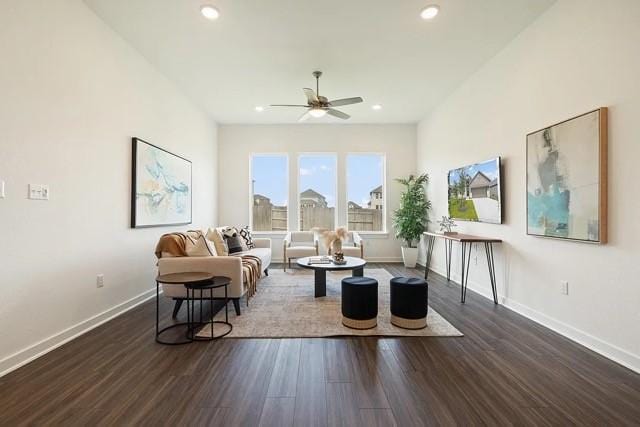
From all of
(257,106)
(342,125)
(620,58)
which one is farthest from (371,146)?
(620,58)

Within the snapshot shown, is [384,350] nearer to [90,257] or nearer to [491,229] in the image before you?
[491,229]

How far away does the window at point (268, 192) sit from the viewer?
7.04 meters

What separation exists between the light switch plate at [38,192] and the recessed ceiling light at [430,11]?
3820 mm

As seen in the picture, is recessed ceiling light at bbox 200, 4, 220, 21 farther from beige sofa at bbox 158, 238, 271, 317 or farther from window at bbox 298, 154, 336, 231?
window at bbox 298, 154, 336, 231

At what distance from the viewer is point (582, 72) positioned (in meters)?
2.67

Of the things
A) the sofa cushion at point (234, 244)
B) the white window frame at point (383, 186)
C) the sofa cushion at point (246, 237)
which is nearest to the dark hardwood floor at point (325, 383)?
the sofa cushion at point (234, 244)

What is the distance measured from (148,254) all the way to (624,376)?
487 centimetres

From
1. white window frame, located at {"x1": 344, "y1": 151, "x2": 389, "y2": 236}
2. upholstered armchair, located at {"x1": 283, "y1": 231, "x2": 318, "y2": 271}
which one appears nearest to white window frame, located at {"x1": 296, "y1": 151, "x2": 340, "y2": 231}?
white window frame, located at {"x1": 344, "y1": 151, "x2": 389, "y2": 236}

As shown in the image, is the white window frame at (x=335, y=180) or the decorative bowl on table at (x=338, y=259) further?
the white window frame at (x=335, y=180)

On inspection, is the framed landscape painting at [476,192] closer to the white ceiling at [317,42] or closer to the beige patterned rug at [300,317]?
the white ceiling at [317,42]

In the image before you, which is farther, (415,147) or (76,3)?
(415,147)

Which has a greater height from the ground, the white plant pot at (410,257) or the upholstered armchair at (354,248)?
the upholstered armchair at (354,248)

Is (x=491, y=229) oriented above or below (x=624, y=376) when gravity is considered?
above

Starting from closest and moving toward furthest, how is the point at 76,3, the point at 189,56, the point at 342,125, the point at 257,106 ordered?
the point at 76,3
the point at 189,56
the point at 257,106
the point at 342,125
